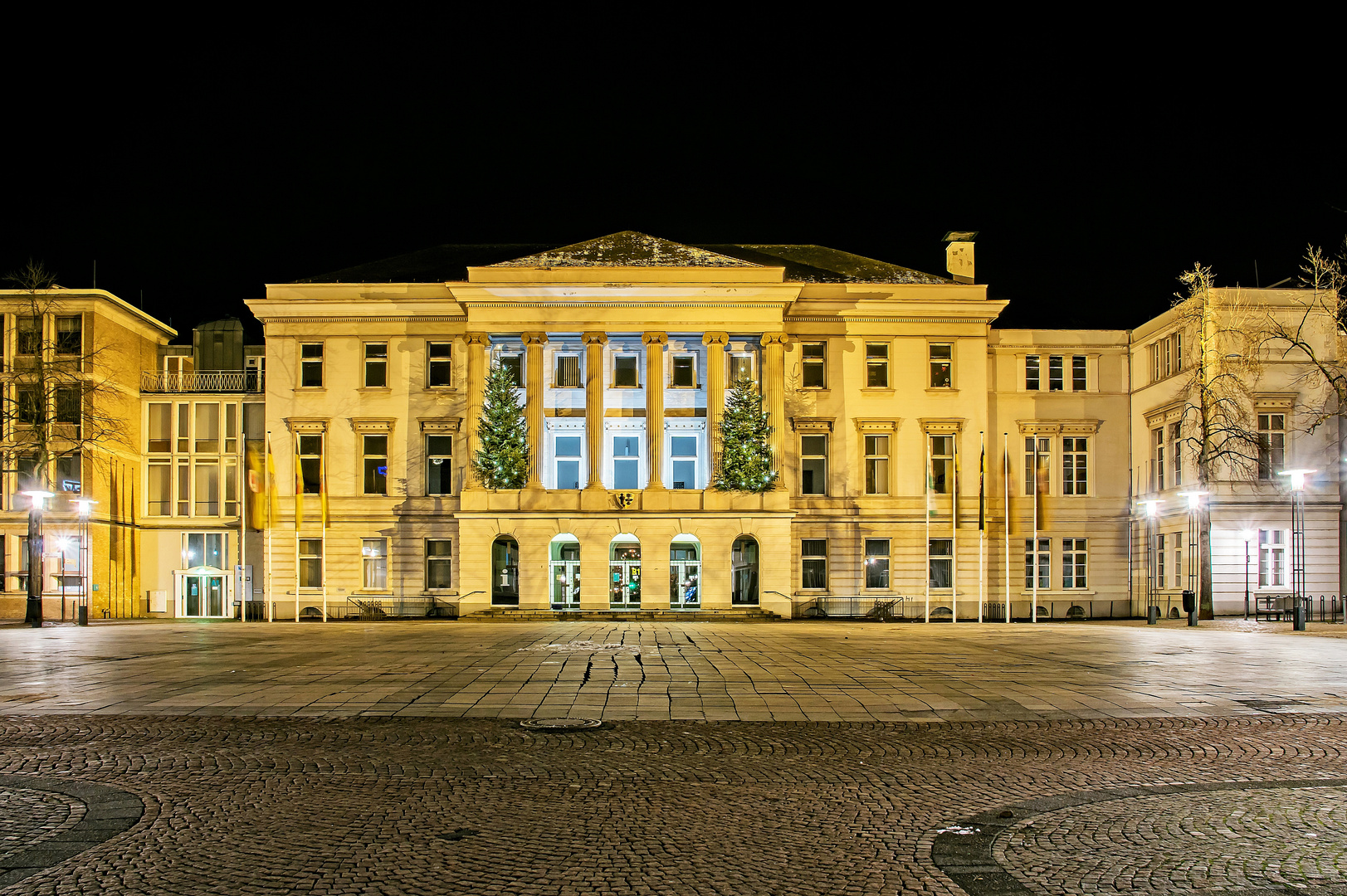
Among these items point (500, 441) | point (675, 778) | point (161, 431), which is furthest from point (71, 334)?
point (675, 778)

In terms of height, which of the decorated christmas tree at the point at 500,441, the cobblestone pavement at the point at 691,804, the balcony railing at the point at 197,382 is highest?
the balcony railing at the point at 197,382

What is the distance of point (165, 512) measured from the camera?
5206cm

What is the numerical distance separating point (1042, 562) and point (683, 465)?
16504 mm

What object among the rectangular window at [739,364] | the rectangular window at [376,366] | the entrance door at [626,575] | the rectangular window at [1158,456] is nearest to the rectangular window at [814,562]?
the entrance door at [626,575]

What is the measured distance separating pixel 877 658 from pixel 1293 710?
8711 mm

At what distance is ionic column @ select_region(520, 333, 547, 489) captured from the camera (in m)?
47.2

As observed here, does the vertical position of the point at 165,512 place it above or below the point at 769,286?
below

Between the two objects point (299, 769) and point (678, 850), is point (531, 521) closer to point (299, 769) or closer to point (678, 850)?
point (299, 769)

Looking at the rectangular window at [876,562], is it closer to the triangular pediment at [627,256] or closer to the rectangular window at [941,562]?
the rectangular window at [941,562]

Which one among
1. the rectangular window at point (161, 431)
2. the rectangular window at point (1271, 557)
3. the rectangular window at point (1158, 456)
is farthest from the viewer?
the rectangular window at point (161, 431)

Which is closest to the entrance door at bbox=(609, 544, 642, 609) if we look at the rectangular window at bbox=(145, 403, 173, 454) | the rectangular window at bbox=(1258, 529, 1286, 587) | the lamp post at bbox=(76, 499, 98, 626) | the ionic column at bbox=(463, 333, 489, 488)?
the ionic column at bbox=(463, 333, 489, 488)

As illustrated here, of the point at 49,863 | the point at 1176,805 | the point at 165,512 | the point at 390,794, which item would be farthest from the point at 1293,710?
the point at 165,512

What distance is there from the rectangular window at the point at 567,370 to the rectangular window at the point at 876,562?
14.3m

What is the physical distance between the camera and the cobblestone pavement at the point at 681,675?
1491 cm
